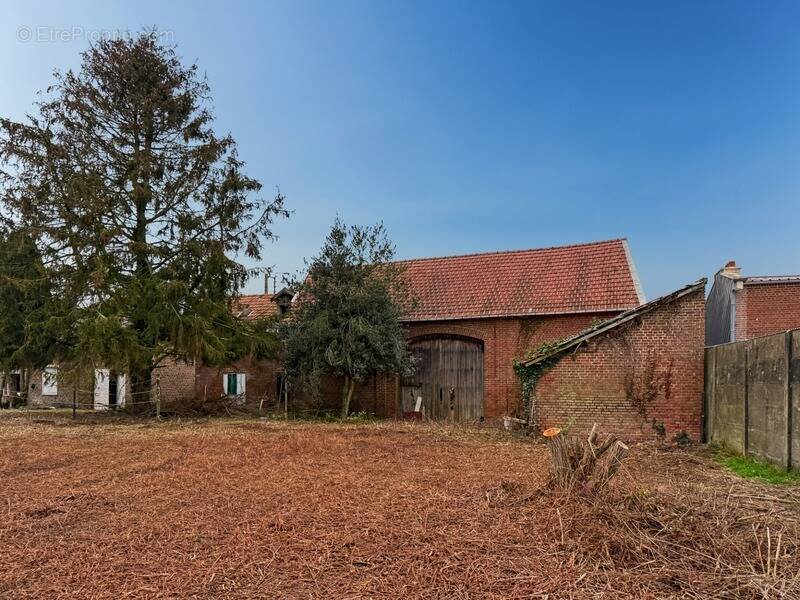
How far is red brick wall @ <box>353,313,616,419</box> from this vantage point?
18062 millimetres

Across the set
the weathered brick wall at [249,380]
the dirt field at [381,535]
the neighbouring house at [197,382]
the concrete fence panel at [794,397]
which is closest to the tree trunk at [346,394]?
the neighbouring house at [197,382]

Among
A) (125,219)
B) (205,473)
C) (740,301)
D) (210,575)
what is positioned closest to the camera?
(210,575)

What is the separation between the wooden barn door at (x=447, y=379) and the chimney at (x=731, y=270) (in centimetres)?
997

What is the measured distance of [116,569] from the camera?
4.51 meters

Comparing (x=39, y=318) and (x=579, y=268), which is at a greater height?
(x=579, y=268)

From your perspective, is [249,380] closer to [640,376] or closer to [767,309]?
[640,376]

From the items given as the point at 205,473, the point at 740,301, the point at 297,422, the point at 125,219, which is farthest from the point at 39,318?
the point at 740,301

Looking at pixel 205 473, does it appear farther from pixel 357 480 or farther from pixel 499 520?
pixel 499 520

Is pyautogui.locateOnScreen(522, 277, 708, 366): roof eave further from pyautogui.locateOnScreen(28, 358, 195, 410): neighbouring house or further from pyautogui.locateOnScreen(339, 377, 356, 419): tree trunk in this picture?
pyautogui.locateOnScreen(28, 358, 195, 410): neighbouring house

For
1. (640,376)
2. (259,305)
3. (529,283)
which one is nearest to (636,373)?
(640,376)

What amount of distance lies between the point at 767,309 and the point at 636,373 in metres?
10.2

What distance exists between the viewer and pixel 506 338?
18.7 meters

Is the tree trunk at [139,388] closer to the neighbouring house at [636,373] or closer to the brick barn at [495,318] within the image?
the brick barn at [495,318]

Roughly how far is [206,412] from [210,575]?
634 inches
